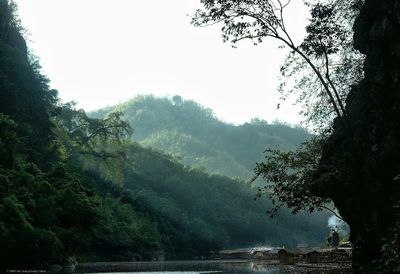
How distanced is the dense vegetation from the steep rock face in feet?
55.1

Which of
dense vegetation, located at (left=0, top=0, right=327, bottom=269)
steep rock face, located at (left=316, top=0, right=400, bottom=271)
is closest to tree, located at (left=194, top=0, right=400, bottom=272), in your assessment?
steep rock face, located at (left=316, top=0, right=400, bottom=271)

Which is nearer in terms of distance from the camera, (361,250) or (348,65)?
(361,250)

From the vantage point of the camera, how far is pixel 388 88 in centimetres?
2473

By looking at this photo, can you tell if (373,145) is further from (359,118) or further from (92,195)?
(92,195)

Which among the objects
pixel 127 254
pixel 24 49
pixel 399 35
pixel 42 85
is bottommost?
pixel 127 254

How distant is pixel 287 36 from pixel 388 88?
Result: 17.3 feet

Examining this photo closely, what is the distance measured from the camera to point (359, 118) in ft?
93.5

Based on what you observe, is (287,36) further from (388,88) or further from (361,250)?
(361,250)

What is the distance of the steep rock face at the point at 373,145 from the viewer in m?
23.6

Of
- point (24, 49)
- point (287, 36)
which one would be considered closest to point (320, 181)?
point (287, 36)

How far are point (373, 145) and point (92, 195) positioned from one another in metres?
22.6

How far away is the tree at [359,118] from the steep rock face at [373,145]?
0.14ft

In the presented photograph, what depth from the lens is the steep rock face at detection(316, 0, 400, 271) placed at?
23578 mm

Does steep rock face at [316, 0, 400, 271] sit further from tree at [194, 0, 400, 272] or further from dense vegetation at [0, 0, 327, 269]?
dense vegetation at [0, 0, 327, 269]
